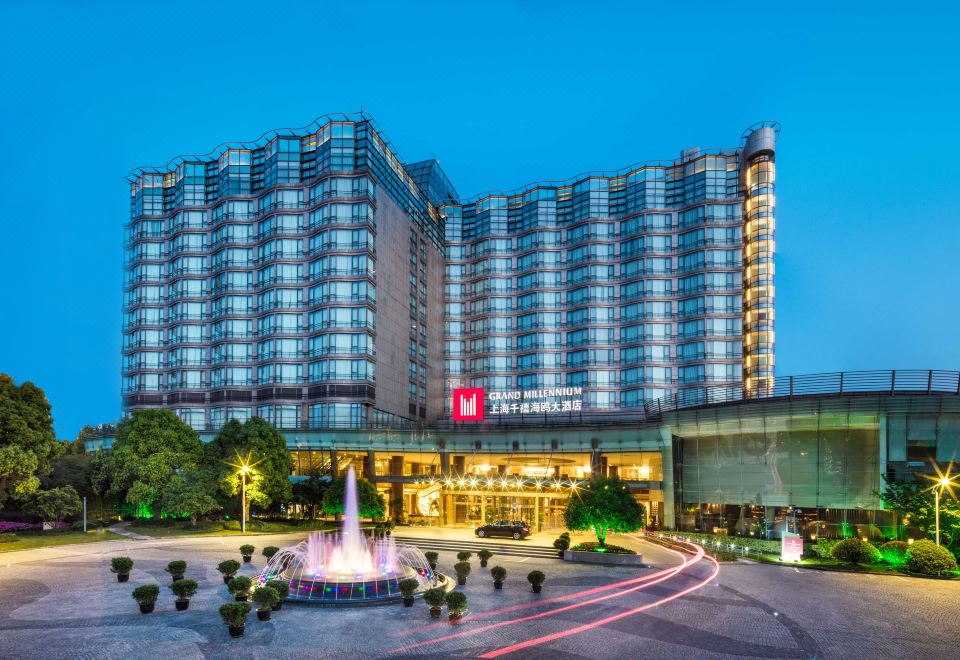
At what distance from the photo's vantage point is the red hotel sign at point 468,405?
83.8m

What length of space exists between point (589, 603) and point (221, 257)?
89.6 metres

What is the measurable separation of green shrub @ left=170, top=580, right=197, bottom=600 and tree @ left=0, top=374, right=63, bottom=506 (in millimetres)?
24874

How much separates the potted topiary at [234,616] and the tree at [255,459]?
35899 mm

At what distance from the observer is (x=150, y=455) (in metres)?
57.6

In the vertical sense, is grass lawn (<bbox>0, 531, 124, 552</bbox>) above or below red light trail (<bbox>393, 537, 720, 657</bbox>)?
below

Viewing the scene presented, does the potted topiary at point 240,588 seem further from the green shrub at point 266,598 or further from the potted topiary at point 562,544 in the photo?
the potted topiary at point 562,544

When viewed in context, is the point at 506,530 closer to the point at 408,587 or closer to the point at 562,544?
the point at 562,544

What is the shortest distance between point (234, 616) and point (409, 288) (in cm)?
8372

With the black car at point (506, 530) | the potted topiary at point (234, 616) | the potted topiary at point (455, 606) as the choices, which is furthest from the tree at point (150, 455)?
the potted topiary at point (455, 606)

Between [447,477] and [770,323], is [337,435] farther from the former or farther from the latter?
[770,323]

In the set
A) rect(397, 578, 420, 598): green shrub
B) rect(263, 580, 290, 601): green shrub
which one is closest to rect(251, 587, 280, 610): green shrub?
→ rect(263, 580, 290, 601): green shrub

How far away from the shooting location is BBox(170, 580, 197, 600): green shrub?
25.5m

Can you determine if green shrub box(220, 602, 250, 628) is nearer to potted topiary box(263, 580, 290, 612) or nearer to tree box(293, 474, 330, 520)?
potted topiary box(263, 580, 290, 612)

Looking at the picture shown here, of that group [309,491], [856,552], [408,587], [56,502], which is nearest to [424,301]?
[309,491]
